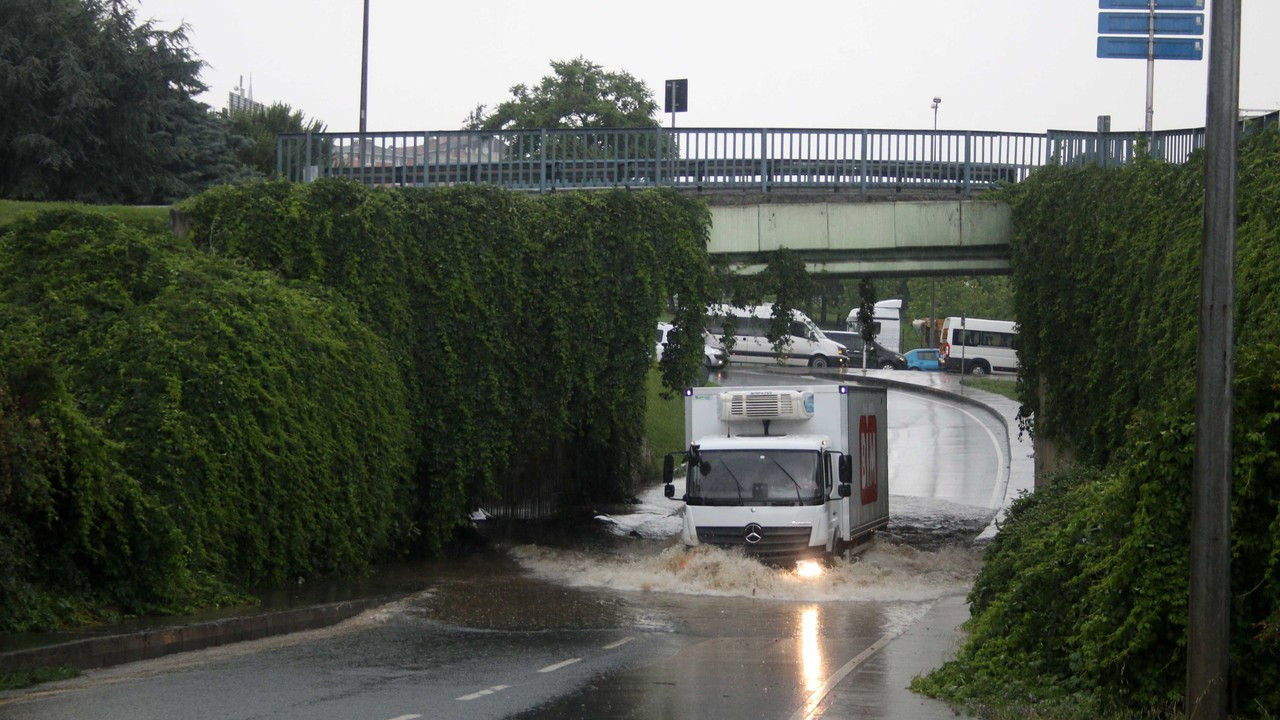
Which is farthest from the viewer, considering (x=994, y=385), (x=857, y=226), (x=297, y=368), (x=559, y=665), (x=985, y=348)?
(x=985, y=348)

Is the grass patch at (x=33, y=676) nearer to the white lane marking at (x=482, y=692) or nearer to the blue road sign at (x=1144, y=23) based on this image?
the white lane marking at (x=482, y=692)

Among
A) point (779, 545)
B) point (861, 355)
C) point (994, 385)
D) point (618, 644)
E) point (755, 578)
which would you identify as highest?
point (861, 355)

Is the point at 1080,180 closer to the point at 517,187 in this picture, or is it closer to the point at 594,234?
Result: the point at 594,234

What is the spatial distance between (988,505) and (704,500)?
13826 millimetres

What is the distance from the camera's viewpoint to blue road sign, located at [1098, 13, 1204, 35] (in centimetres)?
2695

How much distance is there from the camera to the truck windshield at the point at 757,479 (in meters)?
20.3

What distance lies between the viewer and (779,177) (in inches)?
1046

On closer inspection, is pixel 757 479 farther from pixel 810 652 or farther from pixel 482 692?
pixel 482 692

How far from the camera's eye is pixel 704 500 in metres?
20.5

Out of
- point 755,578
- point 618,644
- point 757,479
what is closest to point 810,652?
point 618,644

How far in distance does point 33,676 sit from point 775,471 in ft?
39.1

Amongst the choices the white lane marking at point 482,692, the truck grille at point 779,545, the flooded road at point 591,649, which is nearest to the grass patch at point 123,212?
the flooded road at point 591,649

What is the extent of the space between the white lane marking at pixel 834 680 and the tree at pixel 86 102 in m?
26.9

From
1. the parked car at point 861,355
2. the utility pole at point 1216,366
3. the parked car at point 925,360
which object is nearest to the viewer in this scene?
the utility pole at point 1216,366
